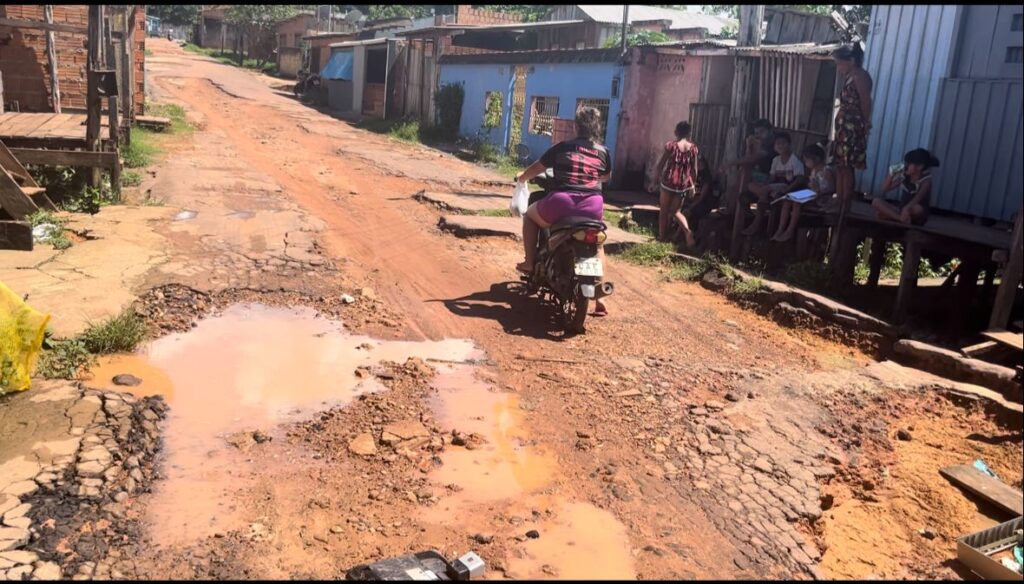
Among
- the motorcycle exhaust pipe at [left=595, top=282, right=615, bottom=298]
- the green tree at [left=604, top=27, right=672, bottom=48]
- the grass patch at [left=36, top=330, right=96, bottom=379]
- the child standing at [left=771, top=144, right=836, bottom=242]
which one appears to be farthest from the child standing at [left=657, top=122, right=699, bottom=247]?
the green tree at [left=604, top=27, right=672, bottom=48]

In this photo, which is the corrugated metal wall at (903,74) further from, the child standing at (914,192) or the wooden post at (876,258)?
the wooden post at (876,258)

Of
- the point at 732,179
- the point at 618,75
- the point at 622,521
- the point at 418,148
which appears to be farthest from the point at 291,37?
the point at 622,521

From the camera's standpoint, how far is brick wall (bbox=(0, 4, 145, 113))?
14.3 metres

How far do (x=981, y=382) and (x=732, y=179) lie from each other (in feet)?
17.6

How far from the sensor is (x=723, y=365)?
5.91 metres

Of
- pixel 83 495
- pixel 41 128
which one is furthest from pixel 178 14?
pixel 83 495

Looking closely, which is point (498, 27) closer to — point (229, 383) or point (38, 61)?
point (38, 61)

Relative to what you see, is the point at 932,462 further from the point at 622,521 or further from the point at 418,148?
the point at 418,148

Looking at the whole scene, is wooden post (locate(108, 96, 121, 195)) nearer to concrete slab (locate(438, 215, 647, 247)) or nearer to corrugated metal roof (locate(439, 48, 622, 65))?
concrete slab (locate(438, 215, 647, 247))

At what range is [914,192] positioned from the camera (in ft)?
24.6

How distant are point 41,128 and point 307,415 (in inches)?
316

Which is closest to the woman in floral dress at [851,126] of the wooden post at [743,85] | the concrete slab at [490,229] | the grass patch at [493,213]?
the concrete slab at [490,229]

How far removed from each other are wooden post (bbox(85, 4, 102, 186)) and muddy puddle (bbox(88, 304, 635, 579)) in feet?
14.4

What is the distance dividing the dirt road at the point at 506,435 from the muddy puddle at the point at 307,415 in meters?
0.02
